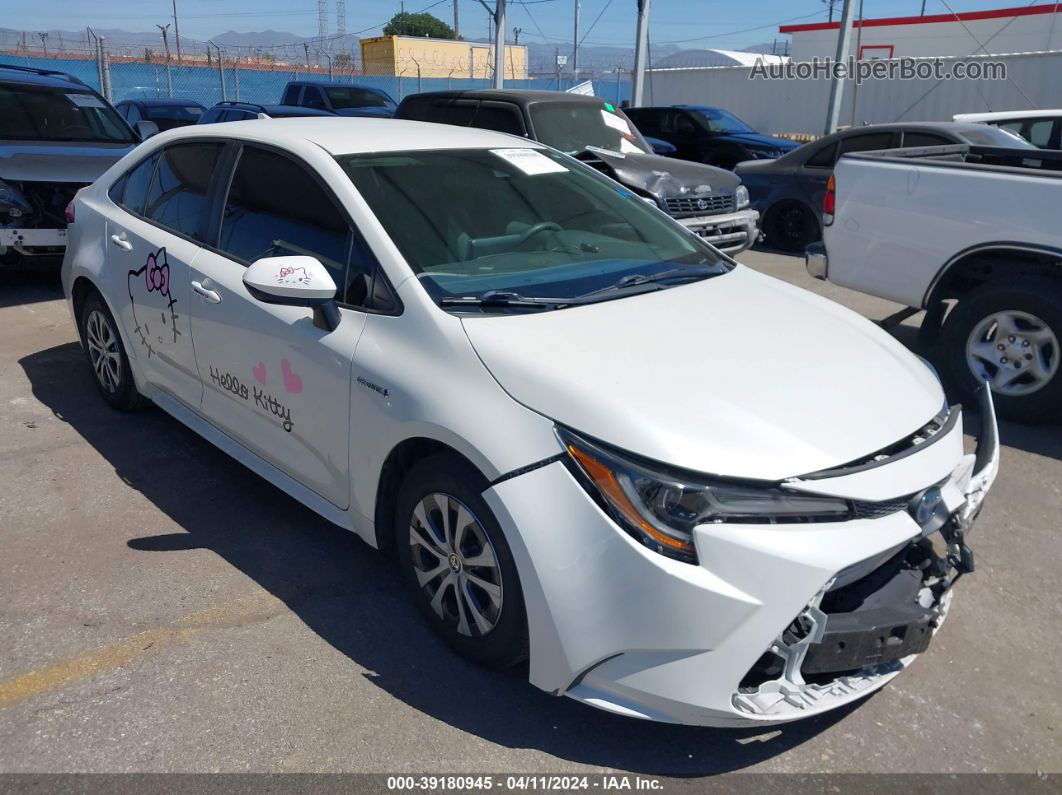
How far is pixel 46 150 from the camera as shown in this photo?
8.05 m

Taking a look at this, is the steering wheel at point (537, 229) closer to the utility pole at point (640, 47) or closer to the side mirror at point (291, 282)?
the side mirror at point (291, 282)

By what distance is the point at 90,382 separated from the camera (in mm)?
5852

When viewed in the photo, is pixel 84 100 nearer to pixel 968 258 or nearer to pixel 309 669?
pixel 309 669

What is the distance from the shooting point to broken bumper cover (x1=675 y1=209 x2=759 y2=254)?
9.02 m

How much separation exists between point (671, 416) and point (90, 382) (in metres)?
4.57

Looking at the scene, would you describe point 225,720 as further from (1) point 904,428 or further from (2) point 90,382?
(2) point 90,382

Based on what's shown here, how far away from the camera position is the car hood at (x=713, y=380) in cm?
255

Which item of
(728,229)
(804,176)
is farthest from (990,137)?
(728,229)

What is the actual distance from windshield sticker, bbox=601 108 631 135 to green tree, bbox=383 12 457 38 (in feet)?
278

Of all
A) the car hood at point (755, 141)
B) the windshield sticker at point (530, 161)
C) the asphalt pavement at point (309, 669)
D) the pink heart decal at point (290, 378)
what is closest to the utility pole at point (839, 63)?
the car hood at point (755, 141)

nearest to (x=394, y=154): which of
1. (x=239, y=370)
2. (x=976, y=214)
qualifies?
(x=239, y=370)

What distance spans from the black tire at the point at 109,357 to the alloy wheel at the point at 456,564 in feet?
8.59

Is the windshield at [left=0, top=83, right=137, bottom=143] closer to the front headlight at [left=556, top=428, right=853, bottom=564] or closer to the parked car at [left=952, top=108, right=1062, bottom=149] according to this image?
the front headlight at [left=556, top=428, right=853, bottom=564]

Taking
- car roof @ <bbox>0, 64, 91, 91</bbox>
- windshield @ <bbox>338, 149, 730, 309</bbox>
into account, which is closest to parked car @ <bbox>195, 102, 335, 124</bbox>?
car roof @ <bbox>0, 64, 91, 91</bbox>
